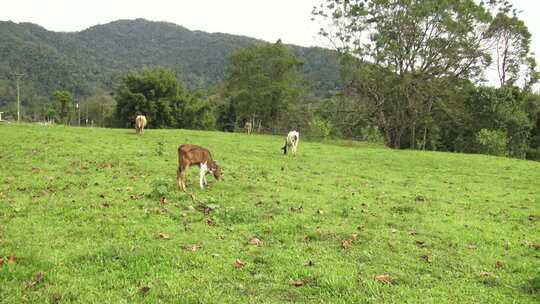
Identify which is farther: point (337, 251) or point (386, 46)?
point (386, 46)

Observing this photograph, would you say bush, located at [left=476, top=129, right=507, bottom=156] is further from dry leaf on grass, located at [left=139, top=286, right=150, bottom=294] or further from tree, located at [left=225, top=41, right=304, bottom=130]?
dry leaf on grass, located at [left=139, top=286, right=150, bottom=294]

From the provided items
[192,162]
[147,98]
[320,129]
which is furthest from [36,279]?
[147,98]

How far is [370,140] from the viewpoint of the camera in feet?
159

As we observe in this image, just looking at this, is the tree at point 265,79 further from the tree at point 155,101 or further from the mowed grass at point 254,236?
the mowed grass at point 254,236

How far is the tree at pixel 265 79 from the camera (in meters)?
66.9

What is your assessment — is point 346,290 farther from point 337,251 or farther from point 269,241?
point 269,241

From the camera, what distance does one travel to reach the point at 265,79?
219 ft

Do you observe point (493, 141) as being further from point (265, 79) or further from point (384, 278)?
point (384, 278)

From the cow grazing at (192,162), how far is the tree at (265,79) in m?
51.3

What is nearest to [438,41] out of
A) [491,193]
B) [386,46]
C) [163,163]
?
[386,46]

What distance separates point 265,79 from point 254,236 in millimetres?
58572

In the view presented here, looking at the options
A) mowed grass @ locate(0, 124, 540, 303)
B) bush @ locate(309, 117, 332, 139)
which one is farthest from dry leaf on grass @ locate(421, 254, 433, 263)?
bush @ locate(309, 117, 332, 139)

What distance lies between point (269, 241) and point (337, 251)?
1.43 m

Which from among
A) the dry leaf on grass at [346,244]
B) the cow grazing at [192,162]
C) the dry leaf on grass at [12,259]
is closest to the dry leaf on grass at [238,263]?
the dry leaf on grass at [346,244]
